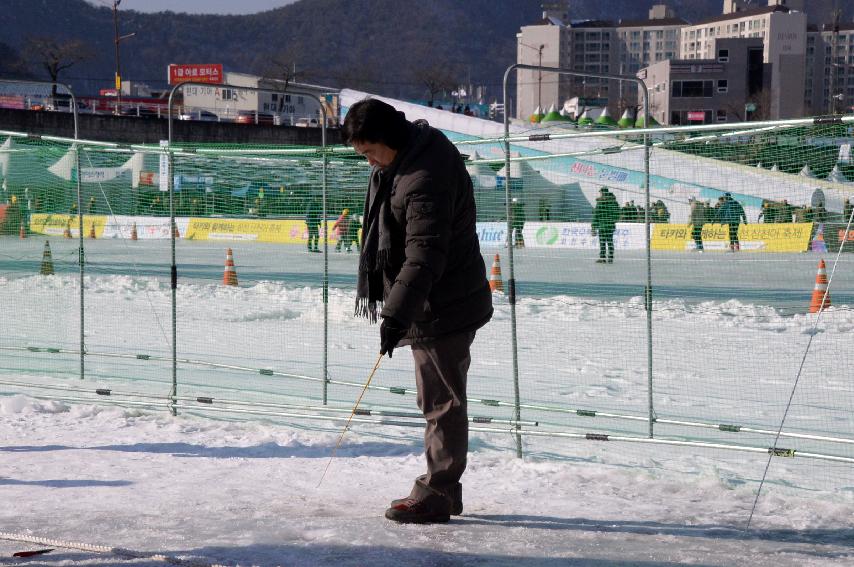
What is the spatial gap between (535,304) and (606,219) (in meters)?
1.57

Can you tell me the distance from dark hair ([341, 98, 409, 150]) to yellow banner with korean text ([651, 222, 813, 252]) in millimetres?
8476

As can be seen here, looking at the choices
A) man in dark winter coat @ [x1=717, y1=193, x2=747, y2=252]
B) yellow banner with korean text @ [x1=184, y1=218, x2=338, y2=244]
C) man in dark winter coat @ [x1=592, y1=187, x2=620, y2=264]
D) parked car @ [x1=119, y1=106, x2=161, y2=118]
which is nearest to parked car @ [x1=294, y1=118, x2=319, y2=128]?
parked car @ [x1=119, y1=106, x2=161, y2=118]

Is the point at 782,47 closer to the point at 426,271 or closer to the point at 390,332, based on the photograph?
the point at 426,271

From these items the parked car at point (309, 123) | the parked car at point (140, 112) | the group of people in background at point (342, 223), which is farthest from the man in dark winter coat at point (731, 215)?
the parked car at point (309, 123)

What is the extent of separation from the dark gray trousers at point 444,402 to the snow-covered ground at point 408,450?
0.86 ft

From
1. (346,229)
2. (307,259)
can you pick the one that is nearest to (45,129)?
(307,259)

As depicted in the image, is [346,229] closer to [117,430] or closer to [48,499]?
[117,430]

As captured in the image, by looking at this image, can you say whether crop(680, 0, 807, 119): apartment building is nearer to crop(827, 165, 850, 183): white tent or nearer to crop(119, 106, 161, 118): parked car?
crop(119, 106, 161, 118): parked car

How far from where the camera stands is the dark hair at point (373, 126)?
168 inches

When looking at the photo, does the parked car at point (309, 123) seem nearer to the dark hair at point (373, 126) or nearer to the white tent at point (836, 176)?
the white tent at point (836, 176)

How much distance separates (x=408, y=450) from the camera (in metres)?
5.98

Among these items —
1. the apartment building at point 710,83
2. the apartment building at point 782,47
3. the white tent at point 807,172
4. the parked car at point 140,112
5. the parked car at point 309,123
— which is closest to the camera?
the white tent at point 807,172

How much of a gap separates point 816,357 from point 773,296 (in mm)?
5604

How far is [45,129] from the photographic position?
4588 cm
